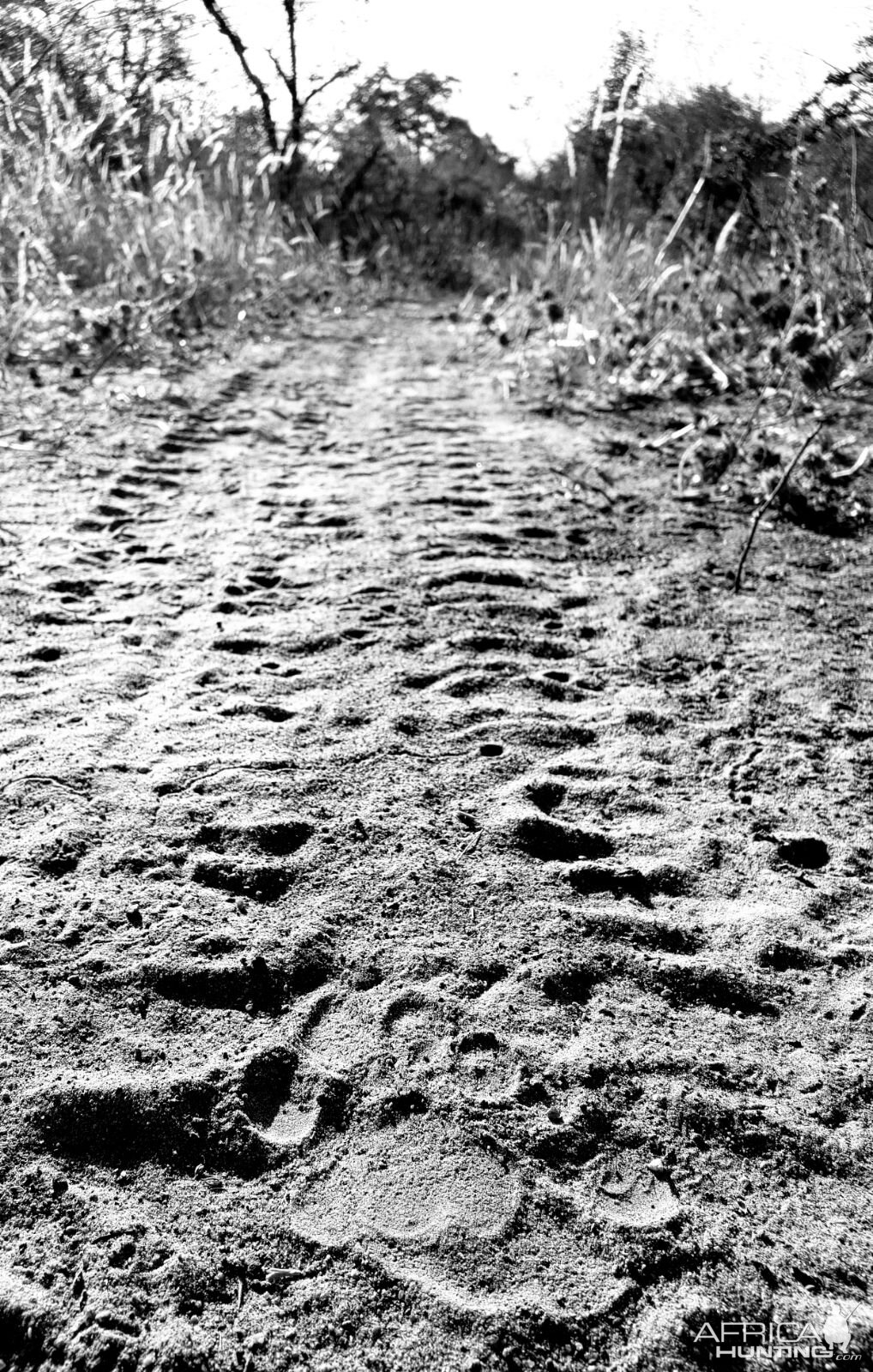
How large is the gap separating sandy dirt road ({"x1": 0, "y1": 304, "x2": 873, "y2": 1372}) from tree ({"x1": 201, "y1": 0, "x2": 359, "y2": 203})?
1206mm

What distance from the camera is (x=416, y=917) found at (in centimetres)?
138

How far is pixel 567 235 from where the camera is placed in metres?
7.35

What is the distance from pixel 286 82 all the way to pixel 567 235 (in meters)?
4.69

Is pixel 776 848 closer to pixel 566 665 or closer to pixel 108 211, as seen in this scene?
pixel 566 665

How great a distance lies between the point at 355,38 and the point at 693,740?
2.20m

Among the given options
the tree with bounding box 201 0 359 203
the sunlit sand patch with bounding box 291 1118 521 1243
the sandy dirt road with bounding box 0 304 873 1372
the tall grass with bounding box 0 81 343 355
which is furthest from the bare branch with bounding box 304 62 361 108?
the sunlit sand patch with bounding box 291 1118 521 1243

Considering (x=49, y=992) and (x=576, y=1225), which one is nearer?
(x=576, y=1225)

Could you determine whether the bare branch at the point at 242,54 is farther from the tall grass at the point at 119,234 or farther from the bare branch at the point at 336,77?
the tall grass at the point at 119,234

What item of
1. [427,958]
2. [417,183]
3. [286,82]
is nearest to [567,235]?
[417,183]

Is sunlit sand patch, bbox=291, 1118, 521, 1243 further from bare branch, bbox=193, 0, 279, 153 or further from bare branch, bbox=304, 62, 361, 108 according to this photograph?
bare branch, bbox=304, 62, 361, 108

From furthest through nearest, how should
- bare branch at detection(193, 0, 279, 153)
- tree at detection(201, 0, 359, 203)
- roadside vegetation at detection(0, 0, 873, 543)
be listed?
roadside vegetation at detection(0, 0, 873, 543) < tree at detection(201, 0, 359, 203) < bare branch at detection(193, 0, 279, 153)

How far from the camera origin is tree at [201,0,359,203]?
7.48 ft

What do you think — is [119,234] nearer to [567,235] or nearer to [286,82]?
[286,82]

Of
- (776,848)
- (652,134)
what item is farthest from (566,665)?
(652,134)
